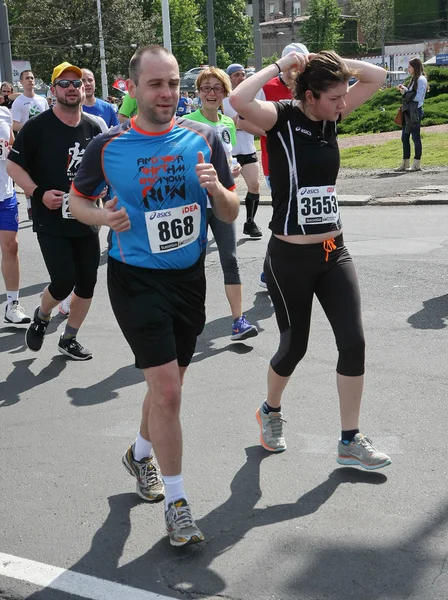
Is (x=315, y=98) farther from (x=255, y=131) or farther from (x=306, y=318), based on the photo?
(x=306, y=318)

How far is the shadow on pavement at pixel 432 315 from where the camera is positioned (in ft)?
23.1

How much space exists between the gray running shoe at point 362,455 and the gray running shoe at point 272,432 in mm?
380

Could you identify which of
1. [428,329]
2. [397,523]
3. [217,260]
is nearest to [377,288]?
[428,329]

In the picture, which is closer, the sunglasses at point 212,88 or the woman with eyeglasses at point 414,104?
the sunglasses at point 212,88

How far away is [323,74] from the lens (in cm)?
416

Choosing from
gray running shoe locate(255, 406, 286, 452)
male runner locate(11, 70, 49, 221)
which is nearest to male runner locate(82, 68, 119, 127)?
male runner locate(11, 70, 49, 221)

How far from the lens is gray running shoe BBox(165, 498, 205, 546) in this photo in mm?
3635

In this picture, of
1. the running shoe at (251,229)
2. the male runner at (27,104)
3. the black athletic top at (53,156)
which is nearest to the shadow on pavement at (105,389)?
the black athletic top at (53,156)

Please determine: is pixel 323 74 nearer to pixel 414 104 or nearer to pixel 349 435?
pixel 349 435

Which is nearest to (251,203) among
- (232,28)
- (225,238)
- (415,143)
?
(225,238)

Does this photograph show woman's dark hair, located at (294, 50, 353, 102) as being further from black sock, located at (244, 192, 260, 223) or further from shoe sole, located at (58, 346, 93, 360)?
black sock, located at (244, 192, 260, 223)

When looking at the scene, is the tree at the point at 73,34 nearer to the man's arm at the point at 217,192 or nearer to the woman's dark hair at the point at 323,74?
the woman's dark hair at the point at 323,74

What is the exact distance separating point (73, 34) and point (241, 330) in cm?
5140

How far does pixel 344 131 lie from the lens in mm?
27016
